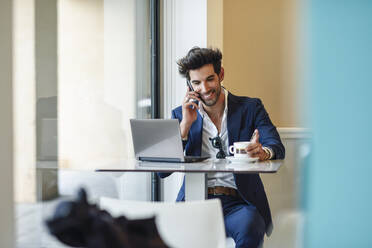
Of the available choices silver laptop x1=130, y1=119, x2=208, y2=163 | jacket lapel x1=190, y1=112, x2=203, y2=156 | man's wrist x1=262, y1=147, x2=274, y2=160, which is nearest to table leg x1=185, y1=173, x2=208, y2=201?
silver laptop x1=130, y1=119, x2=208, y2=163

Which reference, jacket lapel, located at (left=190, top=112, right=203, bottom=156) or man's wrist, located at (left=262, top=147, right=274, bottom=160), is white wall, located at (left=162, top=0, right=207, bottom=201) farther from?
man's wrist, located at (left=262, top=147, right=274, bottom=160)

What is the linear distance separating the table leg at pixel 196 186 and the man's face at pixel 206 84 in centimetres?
68

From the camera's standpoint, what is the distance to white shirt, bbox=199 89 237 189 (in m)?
2.66

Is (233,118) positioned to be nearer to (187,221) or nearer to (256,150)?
(256,150)

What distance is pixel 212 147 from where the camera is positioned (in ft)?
8.93

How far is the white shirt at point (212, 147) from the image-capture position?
105 inches

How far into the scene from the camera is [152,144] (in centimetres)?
229

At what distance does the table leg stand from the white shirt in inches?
16.7

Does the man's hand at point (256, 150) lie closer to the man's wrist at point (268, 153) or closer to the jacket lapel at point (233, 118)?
the man's wrist at point (268, 153)

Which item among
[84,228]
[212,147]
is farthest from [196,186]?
[84,228]

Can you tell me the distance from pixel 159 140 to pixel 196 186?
0.89 ft

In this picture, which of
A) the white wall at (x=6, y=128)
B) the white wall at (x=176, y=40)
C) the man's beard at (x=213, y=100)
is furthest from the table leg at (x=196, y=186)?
the white wall at (x=176, y=40)

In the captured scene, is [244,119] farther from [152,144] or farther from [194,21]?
[194,21]

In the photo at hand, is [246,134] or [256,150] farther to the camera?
[246,134]
